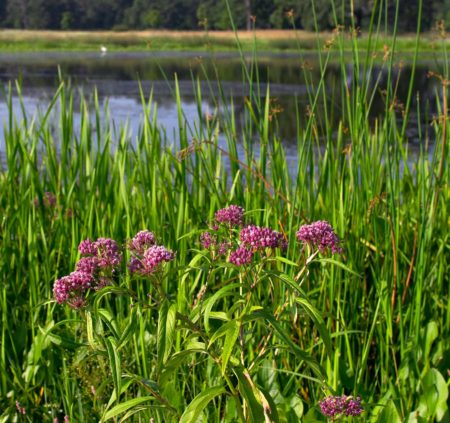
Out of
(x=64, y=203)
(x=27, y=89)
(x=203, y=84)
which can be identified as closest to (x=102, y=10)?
(x=203, y=84)

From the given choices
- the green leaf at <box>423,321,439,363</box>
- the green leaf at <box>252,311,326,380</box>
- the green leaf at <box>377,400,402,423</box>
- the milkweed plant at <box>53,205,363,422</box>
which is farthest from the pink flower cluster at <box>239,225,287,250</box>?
the green leaf at <box>423,321,439,363</box>

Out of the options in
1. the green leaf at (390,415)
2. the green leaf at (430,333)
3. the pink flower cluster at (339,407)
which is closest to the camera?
the pink flower cluster at (339,407)

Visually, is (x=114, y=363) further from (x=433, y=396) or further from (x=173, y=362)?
(x=433, y=396)

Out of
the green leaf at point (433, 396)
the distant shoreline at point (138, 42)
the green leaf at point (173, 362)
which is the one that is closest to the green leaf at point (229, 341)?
the green leaf at point (173, 362)

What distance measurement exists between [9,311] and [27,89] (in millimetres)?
11116

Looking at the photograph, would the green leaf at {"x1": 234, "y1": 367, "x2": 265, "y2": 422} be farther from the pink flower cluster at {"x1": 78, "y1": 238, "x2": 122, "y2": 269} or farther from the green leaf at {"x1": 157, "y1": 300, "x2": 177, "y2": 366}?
the pink flower cluster at {"x1": 78, "y1": 238, "x2": 122, "y2": 269}

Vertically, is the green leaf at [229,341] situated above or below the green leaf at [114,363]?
above

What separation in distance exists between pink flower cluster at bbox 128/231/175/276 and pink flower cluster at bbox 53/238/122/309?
3 centimetres

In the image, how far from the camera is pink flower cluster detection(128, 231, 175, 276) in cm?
101

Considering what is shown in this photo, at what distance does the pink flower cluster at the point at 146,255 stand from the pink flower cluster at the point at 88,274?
0.03m

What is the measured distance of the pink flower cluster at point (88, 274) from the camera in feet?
3.44

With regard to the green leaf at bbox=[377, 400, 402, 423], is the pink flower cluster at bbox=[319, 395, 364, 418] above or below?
above

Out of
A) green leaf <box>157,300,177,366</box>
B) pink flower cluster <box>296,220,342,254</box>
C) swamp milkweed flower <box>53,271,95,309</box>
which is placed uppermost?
pink flower cluster <box>296,220,342,254</box>

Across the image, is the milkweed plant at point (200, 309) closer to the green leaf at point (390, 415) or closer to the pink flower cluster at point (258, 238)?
the pink flower cluster at point (258, 238)
